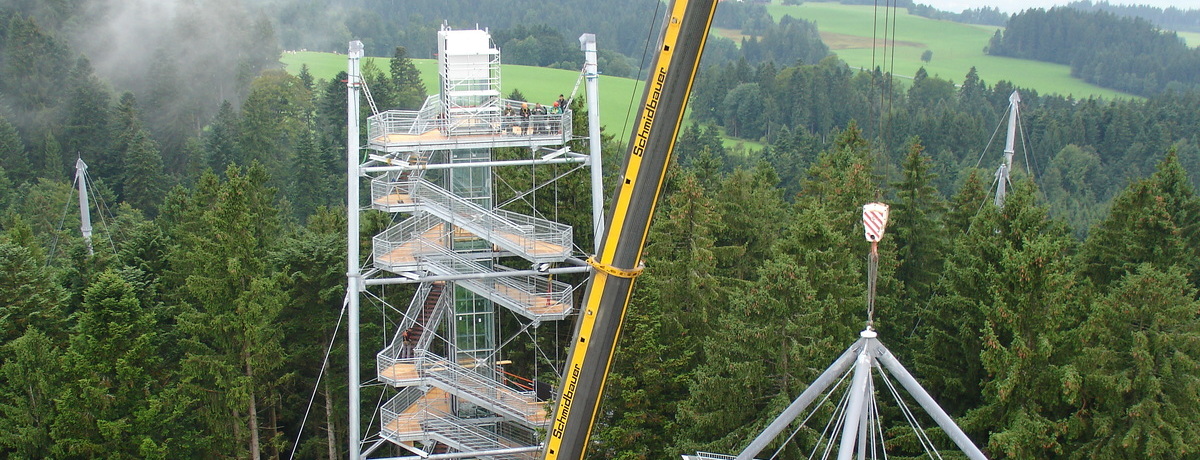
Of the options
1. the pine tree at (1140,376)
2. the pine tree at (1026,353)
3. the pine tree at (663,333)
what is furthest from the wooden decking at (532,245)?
the pine tree at (1140,376)

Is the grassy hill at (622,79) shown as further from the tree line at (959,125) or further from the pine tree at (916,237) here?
the pine tree at (916,237)

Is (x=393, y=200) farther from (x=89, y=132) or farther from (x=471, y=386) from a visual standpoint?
(x=89, y=132)

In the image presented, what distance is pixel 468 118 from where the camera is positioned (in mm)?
32781

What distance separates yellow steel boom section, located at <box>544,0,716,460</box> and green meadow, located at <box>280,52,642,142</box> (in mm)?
100781

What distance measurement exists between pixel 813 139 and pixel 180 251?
87974 millimetres

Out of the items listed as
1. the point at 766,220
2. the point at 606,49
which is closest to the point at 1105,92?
the point at 606,49

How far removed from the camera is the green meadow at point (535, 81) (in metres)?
134

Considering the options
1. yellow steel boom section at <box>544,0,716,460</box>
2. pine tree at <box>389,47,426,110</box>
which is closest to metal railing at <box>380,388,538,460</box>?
yellow steel boom section at <box>544,0,716,460</box>

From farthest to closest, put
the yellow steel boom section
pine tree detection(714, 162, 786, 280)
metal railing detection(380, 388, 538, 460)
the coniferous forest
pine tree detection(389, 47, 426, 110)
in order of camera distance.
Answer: pine tree detection(389, 47, 426, 110) → pine tree detection(714, 162, 786, 280) → metal railing detection(380, 388, 538, 460) → the coniferous forest → the yellow steel boom section

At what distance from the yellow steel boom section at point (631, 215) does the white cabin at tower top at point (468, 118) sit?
1059 cm

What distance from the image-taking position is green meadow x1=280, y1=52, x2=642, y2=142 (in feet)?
438

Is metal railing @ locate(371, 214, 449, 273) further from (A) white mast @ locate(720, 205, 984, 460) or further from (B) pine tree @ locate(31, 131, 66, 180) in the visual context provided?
(B) pine tree @ locate(31, 131, 66, 180)

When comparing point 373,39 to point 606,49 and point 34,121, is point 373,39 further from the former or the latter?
point 34,121

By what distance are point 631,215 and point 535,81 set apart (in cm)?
12504
